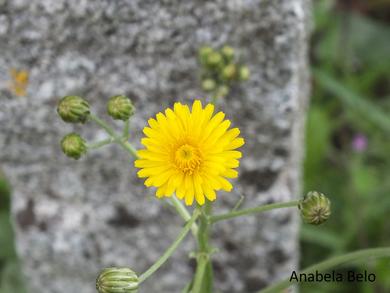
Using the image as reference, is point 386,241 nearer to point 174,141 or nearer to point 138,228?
point 138,228

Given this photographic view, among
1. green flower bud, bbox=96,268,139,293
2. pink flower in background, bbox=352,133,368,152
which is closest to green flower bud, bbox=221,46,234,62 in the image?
green flower bud, bbox=96,268,139,293

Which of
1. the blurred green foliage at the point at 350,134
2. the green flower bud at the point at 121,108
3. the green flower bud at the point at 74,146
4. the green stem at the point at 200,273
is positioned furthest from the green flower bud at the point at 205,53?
the blurred green foliage at the point at 350,134

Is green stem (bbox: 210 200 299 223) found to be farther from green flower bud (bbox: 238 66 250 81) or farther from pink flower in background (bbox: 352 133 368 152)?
pink flower in background (bbox: 352 133 368 152)

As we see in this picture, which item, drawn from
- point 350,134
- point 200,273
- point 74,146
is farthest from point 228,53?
point 350,134

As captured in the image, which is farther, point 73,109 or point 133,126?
point 133,126

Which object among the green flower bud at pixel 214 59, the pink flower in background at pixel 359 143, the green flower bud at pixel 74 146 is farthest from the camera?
the pink flower in background at pixel 359 143

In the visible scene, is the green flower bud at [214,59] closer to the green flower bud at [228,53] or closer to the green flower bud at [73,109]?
the green flower bud at [228,53]

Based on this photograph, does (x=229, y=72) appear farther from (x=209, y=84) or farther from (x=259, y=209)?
(x=259, y=209)
